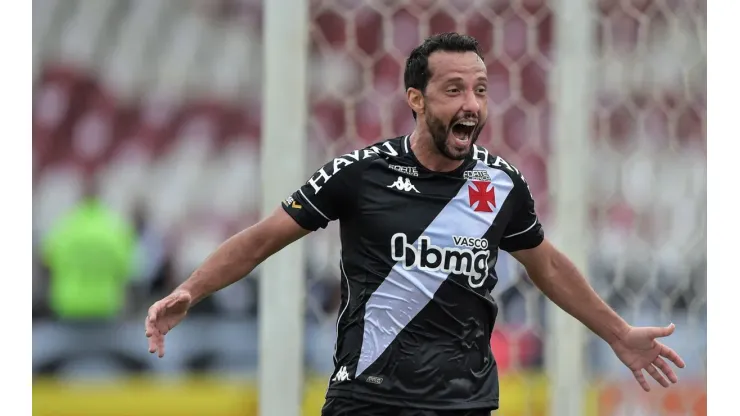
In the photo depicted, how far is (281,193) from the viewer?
16.8 ft

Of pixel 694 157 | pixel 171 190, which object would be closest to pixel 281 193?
pixel 171 190

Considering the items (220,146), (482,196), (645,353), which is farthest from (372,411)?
(220,146)

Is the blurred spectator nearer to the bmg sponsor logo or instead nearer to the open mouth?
the bmg sponsor logo

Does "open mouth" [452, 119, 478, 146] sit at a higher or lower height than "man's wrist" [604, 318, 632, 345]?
higher

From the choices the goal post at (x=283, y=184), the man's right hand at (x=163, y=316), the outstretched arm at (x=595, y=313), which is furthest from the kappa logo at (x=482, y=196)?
the goal post at (x=283, y=184)

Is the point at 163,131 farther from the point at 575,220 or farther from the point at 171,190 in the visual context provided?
the point at 575,220

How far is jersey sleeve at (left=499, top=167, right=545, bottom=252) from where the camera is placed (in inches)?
137

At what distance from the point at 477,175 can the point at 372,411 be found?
85 centimetres

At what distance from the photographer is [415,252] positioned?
3.27 meters

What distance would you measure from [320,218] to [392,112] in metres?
2.12

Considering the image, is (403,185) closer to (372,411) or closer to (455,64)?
(455,64)

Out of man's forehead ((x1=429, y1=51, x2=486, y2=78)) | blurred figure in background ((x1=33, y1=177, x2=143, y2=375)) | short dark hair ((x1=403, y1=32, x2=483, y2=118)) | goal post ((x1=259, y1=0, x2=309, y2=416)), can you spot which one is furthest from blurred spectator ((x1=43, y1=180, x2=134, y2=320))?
man's forehead ((x1=429, y1=51, x2=486, y2=78))

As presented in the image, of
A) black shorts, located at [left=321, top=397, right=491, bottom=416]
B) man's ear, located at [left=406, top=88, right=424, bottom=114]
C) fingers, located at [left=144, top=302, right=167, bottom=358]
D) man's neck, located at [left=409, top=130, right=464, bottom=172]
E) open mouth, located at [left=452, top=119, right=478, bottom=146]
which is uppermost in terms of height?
man's ear, located at [left=406, top=88, right=424, bottom=114]

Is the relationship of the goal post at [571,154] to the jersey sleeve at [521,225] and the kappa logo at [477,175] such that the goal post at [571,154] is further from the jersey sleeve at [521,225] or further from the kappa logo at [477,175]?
the kappa logo at [477,175]
